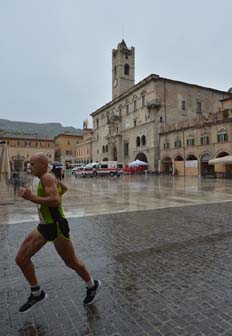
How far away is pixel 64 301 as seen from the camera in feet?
9.64

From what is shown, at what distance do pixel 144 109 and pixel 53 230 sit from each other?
45349 millimetres

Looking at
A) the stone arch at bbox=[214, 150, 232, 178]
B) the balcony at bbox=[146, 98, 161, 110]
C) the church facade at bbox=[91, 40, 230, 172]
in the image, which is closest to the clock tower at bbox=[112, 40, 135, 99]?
the church facade at bbox=[91, 40, 230, 172]

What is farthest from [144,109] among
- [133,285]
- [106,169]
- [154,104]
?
[133,285]

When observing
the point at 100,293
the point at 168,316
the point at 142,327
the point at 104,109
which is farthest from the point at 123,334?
the point at 104,109

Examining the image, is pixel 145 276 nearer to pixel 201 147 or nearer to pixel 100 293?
pixel 100 293

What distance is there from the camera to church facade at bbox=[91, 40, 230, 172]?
43.4 meters

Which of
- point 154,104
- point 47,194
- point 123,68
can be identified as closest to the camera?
point 47,194

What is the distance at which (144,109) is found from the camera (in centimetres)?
4591

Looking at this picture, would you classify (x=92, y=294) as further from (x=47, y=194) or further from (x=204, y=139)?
(x=204, y=139)

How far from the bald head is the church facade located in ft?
135

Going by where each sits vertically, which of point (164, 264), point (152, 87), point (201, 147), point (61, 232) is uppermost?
point (152, 87)

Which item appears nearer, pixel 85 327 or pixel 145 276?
pixel 85 327

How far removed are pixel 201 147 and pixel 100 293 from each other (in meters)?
34.2

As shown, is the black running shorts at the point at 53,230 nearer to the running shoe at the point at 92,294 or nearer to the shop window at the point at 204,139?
the running shoe at the point at 92,294
